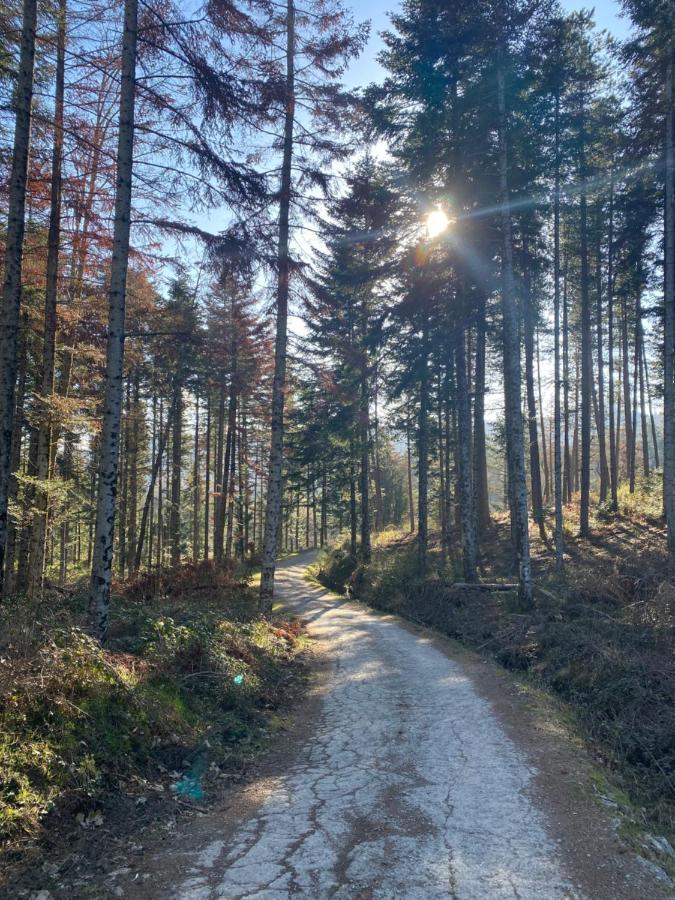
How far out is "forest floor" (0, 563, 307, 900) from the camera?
376 centimetres

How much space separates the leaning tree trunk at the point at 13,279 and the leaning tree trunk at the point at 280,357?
5.79 meters

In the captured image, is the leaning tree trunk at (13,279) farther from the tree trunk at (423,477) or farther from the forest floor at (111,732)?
the tree trunk at (423,477)

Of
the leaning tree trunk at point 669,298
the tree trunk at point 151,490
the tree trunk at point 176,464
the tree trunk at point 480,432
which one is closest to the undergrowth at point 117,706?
the tree trunk at point 151,490

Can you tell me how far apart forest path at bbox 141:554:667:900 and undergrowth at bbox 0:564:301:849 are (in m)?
0.86

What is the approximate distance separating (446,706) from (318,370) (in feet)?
29.7

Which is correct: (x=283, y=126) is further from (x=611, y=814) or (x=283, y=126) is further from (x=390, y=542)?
(x=390, y=542)

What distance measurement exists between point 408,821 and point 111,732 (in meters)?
2.99

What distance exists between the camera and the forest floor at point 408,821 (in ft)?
11.2

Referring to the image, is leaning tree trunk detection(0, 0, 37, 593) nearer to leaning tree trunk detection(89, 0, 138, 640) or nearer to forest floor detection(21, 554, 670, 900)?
leaning tree trunk detection(89, 0, 138, 640)

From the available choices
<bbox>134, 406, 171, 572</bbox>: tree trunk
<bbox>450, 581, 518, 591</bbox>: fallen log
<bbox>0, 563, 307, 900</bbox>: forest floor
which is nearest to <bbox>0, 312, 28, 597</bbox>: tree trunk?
<bbox>0, 563, 307, 900</bbox>: forest floor

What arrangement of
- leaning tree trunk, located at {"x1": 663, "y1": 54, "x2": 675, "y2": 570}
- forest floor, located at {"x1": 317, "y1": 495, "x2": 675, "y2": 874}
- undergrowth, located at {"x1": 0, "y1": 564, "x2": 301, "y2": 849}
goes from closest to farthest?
undergrowth, located at {"x1": 0, "y1": 564, "x2": 301, "y2": 849}
forest floor, located at {"x1": 317, "y1": 495, "x2": 675, "y2": 874}
leaning tree trunk, located at {"x1": 663, "y1": 54, "x2": 675, "y2": 570}

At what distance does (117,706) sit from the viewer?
526 cm

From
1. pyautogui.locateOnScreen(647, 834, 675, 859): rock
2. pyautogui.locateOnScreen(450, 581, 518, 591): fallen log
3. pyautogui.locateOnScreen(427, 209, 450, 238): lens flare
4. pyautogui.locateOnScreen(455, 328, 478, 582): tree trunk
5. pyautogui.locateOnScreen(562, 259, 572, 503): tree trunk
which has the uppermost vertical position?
pyautogui.locateOnScreen(427, 209, 450, 238): lens flare

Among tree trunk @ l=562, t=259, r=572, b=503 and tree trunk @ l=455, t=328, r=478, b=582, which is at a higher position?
tree trunk @ l=562, t=259, r=572, b=503
